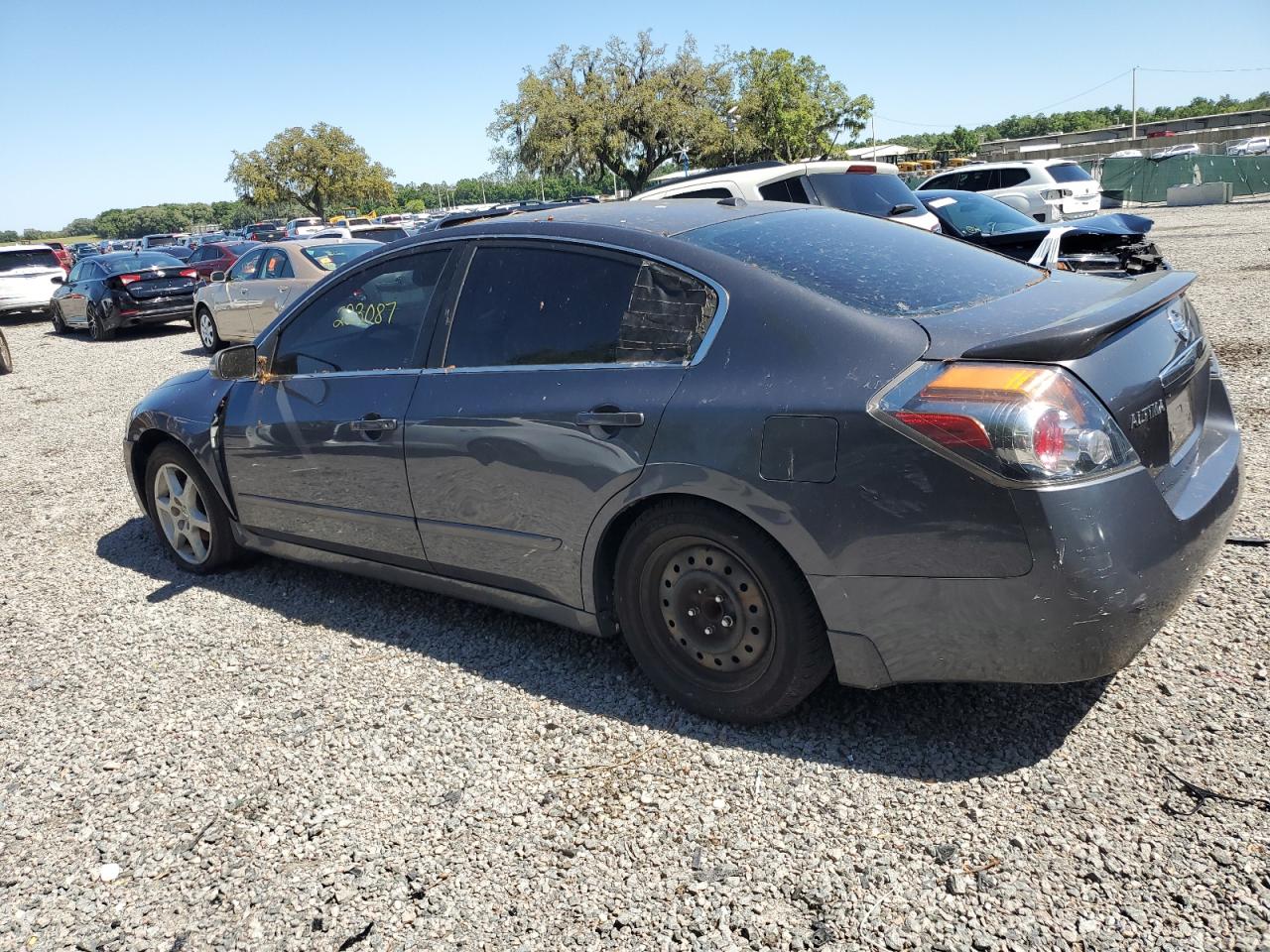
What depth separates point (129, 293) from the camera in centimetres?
1670

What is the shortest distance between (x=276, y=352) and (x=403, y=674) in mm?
1654

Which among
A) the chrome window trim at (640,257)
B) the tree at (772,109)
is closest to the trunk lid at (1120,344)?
the chrome window trim at (640,257)

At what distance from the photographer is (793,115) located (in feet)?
174

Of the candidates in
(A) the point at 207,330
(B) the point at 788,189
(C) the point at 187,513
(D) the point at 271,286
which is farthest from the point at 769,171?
(A) the point at 207,330

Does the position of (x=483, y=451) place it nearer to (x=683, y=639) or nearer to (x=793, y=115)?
(x=683, y=639)

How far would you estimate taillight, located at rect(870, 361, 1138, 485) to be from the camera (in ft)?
7.75

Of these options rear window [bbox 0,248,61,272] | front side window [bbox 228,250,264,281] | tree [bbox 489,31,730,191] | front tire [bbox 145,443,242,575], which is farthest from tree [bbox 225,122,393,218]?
front tire [bbox 145,443,242,575]

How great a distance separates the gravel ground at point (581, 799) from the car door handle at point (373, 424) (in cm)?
91

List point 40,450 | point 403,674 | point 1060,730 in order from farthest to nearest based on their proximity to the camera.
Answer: point 40,450
point 403,674
point 1060,730

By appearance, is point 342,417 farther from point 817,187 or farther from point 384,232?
point 384,232

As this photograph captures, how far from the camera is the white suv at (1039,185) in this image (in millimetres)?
20438

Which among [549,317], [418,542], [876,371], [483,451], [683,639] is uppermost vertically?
[549,317]

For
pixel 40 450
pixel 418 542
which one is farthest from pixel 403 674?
pixel 40 450

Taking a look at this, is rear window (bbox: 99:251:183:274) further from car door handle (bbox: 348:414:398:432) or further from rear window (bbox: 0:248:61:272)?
car door handle (bbox: 348:414:398:432)
